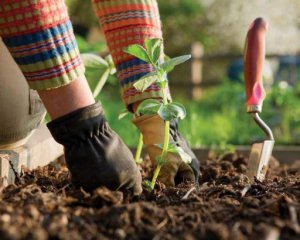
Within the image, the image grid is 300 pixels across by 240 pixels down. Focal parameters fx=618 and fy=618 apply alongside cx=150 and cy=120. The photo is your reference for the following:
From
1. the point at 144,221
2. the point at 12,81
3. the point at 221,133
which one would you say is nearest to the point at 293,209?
the point at 144,221

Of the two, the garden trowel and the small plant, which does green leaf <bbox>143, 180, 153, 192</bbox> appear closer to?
the small plant

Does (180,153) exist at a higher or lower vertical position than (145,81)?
lower

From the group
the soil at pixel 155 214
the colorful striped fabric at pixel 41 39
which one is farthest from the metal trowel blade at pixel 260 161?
the colorful striped fabric at pixel 41 39

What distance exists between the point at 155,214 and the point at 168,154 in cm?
55

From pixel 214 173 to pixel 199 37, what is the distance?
10.7 m

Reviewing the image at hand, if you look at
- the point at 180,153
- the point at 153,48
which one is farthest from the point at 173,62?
the point at 180,153

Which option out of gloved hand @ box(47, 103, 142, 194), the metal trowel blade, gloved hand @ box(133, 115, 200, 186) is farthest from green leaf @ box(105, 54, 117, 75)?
gloved hand @ box(47, 103, 142, 194)

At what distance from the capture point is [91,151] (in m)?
1.31

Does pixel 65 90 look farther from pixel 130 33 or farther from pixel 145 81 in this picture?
pixel 130 33

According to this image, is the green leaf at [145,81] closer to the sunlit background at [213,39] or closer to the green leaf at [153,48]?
the green leaf at [153,48]

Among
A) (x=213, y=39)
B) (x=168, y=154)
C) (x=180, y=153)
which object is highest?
(x=180, y=153)

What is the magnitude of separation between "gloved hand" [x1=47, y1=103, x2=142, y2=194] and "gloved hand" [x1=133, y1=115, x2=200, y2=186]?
301mm

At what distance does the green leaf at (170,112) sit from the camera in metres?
1.38

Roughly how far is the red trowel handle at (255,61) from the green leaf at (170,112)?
18.8 inches
